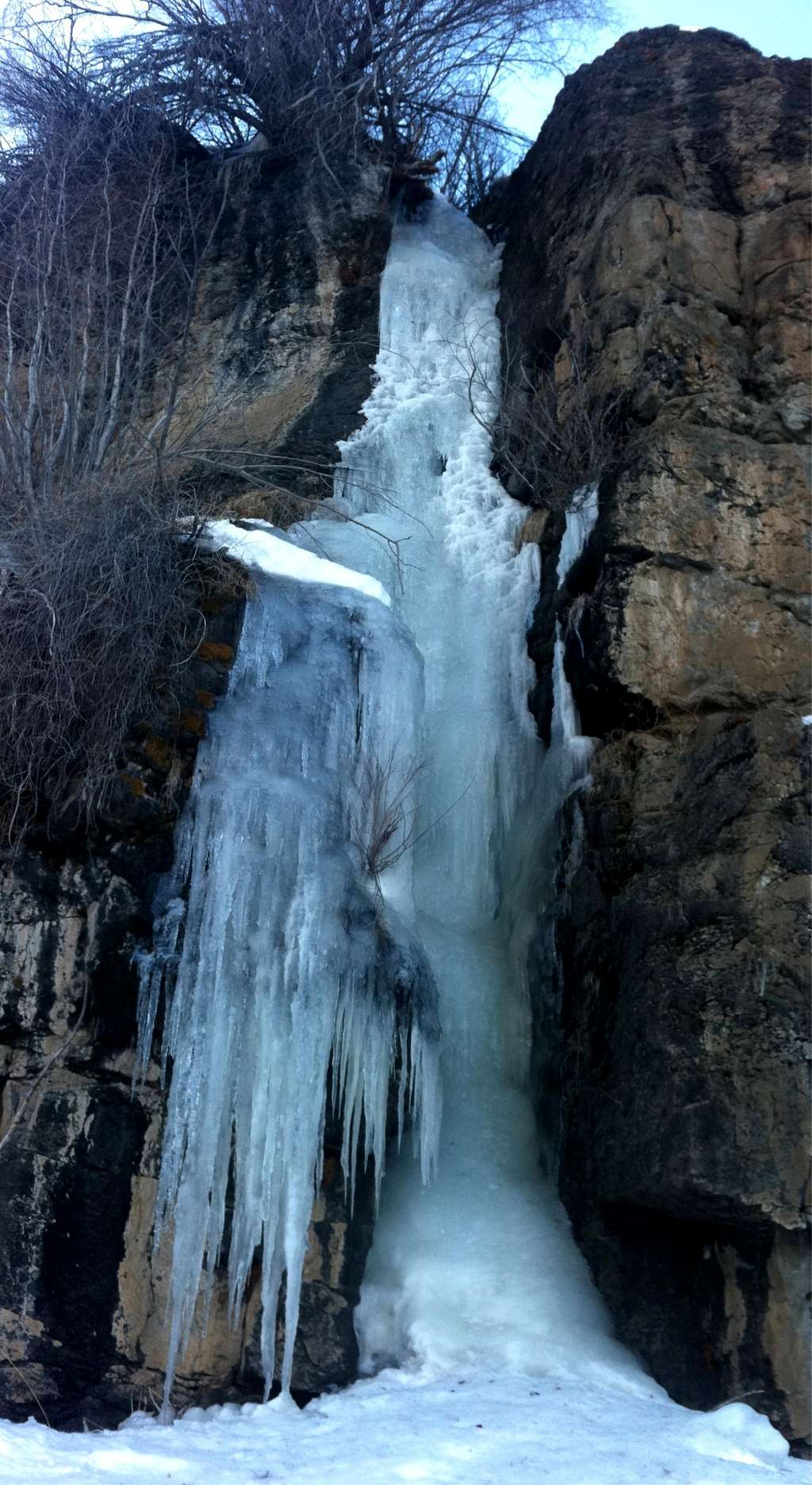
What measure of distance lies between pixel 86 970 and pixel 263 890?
885 millimetres

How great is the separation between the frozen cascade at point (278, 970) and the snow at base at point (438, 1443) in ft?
1.39

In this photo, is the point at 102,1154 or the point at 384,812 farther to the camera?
the point at 384,812

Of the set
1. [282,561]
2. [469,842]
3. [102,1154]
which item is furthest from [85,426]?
[102,1154]

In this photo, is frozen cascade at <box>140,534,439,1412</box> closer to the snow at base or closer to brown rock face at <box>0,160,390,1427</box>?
brown rock face at <box>0,160,390,1427</box>

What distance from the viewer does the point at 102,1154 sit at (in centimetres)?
619

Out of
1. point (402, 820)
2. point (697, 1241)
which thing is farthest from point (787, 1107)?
point (402, 820)

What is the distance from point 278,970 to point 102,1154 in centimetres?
111

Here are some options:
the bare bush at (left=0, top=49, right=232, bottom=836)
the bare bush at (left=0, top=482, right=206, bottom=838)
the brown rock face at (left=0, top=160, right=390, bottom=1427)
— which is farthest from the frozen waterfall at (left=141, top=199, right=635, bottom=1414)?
the bare bush at (left=0, top=49, right=232, bottom=836)

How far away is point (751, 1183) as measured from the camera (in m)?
Result: 5.65

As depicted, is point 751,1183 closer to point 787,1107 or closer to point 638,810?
point 787,1107

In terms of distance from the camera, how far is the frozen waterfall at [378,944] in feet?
20.3

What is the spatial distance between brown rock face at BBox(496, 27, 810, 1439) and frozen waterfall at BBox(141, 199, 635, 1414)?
0.30m

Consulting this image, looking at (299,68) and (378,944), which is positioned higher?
(299,68)

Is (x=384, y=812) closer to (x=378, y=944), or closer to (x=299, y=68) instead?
(x=378, y=944)
